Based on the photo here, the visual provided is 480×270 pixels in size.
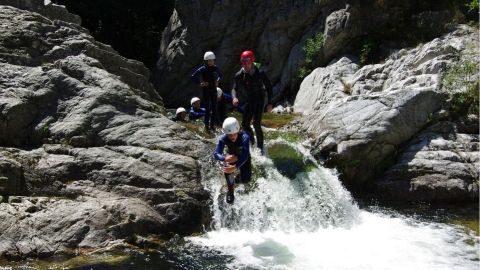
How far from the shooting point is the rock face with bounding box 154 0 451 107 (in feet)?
69.1

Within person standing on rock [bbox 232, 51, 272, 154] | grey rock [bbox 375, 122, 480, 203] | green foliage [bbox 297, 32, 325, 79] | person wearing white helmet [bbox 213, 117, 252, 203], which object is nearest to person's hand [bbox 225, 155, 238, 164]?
person wearing white helmet [bbox 213, 117, 252, 203]

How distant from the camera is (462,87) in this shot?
1488 cm

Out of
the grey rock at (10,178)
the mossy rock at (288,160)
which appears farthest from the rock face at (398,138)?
the grey rock at (10,178)

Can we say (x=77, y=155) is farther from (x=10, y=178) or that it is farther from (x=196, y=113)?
(x=196, y=113)

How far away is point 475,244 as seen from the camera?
1052 centimetres

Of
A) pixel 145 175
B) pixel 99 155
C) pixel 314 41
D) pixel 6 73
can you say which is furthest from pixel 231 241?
pixel 314 41

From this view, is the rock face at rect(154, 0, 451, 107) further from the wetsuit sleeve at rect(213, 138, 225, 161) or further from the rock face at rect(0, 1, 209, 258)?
the wetsuit sleeve at rect(213, 138, 225, 161)

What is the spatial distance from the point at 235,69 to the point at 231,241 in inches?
718

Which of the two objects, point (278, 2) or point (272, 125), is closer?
point (272, 125)

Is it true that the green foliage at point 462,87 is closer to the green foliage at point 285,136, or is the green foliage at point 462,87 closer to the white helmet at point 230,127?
the green foliage at point 285,136

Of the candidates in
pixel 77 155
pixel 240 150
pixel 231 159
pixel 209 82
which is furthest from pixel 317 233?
pixel 77 155

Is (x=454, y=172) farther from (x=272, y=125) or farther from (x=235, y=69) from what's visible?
(x=235, y=69)

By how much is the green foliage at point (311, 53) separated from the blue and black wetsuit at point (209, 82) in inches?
352

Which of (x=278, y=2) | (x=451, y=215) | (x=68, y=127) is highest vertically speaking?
(x=278, y=2)
